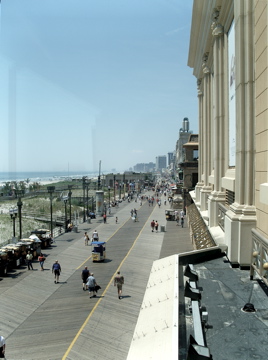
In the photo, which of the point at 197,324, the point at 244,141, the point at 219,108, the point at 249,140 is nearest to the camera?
the point at 197,324

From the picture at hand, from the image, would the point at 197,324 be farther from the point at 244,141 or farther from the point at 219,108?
the point at 219,108

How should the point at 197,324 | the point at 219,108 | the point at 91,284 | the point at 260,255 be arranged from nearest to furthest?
1. the point at 197,324
2. the point at 260,255
3. the point at 219,108
4. the point at 91,284

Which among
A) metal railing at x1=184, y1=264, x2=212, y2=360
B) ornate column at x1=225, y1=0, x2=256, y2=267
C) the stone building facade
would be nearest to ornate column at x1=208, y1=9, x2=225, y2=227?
the stone building facade

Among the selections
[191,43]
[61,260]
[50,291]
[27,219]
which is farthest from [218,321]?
[27,219]

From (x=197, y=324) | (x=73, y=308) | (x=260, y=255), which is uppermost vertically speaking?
(x=260, y=255)

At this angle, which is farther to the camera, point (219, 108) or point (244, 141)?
point (219, 108)

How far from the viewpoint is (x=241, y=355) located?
14.0 ft

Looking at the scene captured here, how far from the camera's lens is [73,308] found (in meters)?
13.8

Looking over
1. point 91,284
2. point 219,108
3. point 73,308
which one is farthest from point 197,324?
point 91,284

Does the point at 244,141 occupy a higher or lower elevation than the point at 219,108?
lower

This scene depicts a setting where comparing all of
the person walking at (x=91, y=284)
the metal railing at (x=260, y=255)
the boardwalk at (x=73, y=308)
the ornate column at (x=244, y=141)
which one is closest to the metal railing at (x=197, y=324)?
the metal railing at (x=260, y=255)

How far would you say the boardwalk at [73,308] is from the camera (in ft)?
34.4

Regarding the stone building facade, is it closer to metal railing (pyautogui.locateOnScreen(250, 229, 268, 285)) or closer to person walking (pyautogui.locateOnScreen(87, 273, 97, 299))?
metal railing (pyautogui.locateOnScreen(250, 229, 268, 285))

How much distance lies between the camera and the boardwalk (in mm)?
10500
